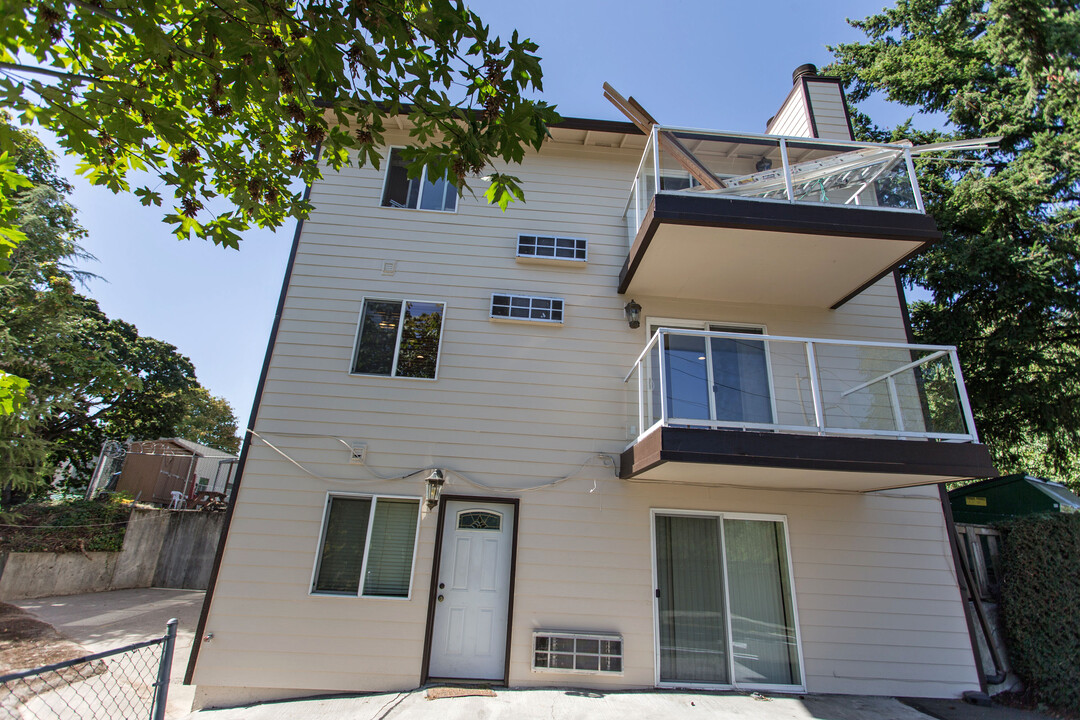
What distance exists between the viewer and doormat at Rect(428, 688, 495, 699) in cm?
518

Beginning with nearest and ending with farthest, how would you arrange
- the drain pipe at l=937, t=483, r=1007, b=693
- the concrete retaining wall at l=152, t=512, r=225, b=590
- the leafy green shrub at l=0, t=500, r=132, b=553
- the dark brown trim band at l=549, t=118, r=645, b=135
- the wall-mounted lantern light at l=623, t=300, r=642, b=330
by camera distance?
the drain pipe at l=937, t=483, r=1007, b=693
the wall-mounted lantern light at l=623, t=300, r=642, b=330
the dark brown trim band at l=549, t=118, r=645, b=135
the leafy green shrub at l=0, t=500, r=132, b=553
the concrete retaining wall at l=152, t=512, r=225, b=590

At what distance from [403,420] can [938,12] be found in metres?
14.2

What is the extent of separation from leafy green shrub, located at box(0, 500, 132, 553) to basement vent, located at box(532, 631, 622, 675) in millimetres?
10513

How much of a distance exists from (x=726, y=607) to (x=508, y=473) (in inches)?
123

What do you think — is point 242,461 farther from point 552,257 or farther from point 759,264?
point 759,264

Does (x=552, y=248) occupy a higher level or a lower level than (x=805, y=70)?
lower

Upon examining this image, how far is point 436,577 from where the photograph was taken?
5832mm

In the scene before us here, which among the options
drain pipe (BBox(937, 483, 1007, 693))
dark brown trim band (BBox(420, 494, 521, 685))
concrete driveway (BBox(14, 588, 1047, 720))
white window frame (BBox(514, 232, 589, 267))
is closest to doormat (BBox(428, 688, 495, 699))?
concrete driveway (BBox(14, 588, 1047, 720))

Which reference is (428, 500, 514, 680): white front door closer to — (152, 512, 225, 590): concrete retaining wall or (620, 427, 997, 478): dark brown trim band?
(620, 427, 997, 478): dark brown trim band

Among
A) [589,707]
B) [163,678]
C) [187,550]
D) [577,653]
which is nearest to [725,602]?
[577,653]

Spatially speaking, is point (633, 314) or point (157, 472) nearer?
point (633, 314)

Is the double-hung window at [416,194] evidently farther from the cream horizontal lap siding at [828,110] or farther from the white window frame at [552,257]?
the cream horizontal lap siding at [828,110]

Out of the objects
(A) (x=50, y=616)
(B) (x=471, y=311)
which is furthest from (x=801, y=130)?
(A) (x=50, y=616)

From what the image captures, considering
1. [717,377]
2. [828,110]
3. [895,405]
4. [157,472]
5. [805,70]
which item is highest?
[805,70]
